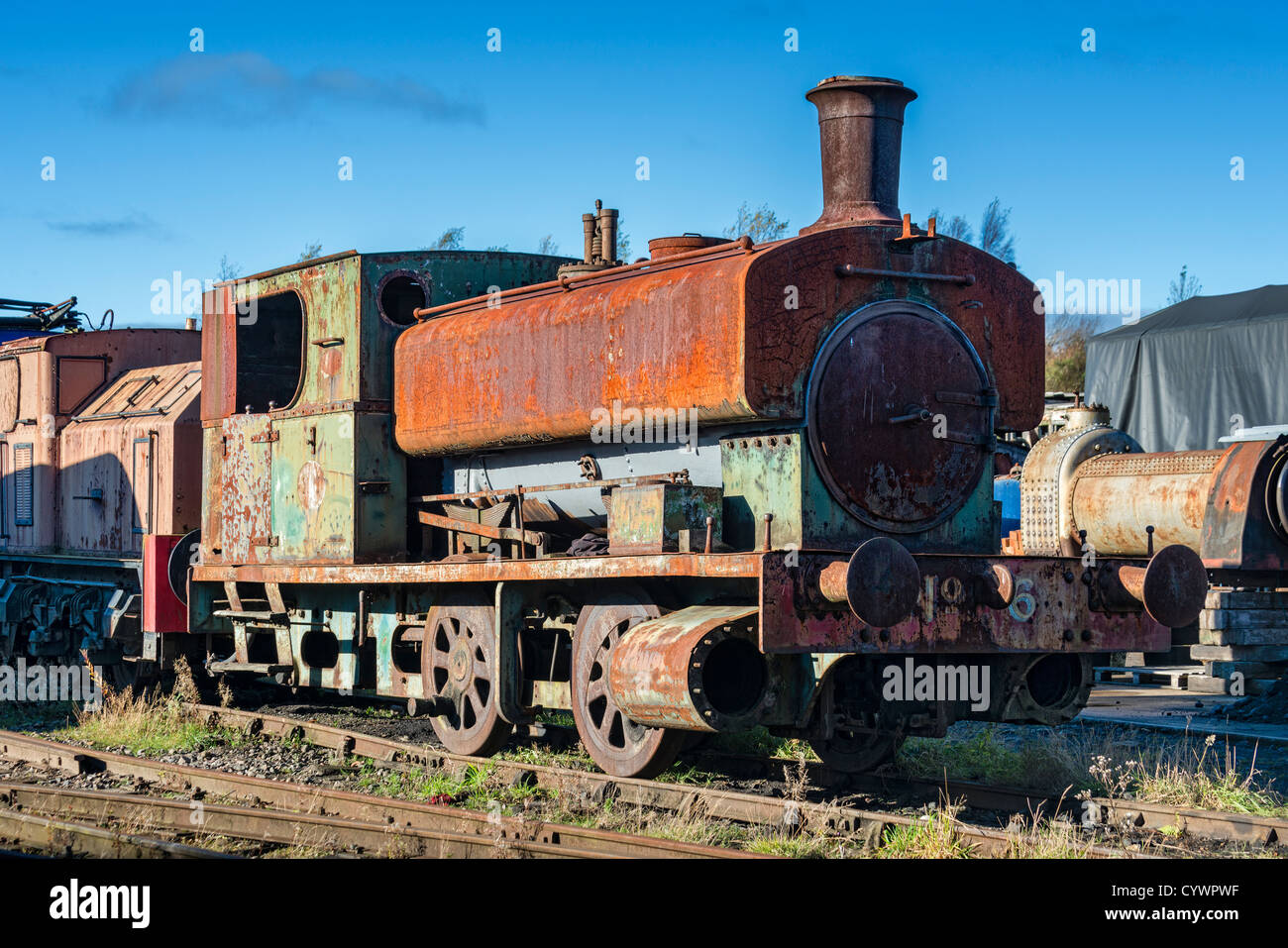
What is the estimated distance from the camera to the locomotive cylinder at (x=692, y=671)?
6973 mm

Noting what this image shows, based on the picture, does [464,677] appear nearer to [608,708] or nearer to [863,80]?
[608,708]

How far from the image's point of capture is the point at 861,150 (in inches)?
317

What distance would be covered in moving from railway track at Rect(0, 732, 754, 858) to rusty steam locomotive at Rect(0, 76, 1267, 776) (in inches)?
30.0

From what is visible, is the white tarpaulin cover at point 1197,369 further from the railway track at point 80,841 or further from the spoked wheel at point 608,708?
the railway track at point 80,841

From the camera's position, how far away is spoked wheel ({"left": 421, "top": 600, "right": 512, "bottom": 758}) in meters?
8.92

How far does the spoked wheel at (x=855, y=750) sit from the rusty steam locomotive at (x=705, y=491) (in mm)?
30

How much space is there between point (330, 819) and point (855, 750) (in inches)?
129
